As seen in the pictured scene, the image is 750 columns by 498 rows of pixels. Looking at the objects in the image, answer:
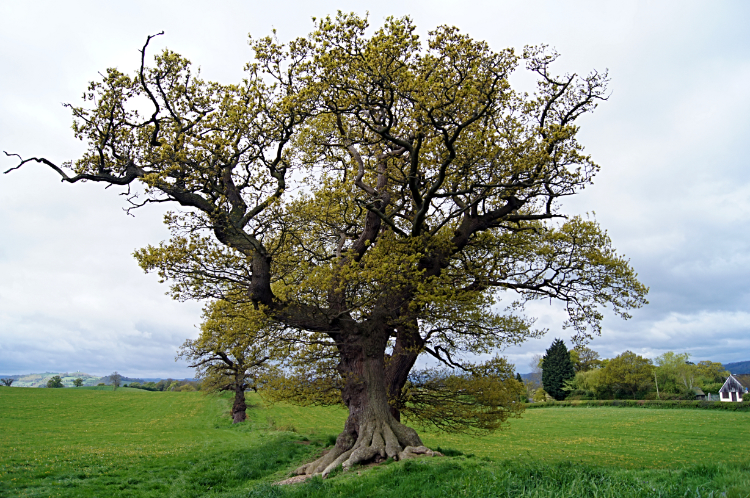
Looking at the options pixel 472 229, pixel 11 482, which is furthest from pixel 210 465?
pixel 472 229

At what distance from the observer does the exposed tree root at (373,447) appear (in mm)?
12641

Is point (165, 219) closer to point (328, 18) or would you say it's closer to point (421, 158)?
point (328, 18)

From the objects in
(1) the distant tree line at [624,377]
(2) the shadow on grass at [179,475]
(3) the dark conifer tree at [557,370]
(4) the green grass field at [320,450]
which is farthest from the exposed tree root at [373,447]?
(3) the dark conifer tree at [557,370]

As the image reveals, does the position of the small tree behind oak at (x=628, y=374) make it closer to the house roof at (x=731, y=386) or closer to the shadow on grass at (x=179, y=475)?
the house roof at (x=731, y=386)

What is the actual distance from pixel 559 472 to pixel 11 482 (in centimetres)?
1588

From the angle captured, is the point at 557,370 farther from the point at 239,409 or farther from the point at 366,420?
the point at 366,420

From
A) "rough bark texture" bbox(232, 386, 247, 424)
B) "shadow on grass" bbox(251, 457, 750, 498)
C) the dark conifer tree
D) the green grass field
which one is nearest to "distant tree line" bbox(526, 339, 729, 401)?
the dark conifer tree

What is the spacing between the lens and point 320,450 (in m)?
21.4

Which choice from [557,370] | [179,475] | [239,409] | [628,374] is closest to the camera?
Result: [179,475]

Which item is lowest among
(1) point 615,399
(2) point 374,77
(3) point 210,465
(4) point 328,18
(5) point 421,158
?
(1) point 615,399

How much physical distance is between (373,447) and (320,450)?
9.63 metres

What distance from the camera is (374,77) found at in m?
12.2

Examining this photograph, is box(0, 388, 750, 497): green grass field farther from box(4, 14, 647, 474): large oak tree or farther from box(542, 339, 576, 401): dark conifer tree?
box(542, 339, 576, 401): dark conifer tree

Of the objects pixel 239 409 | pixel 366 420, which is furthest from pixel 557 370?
pixel 366 420
